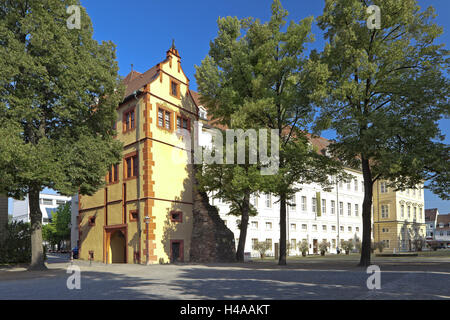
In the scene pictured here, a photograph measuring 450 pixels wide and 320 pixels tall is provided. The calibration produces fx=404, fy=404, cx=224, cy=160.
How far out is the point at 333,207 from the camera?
61438 mm

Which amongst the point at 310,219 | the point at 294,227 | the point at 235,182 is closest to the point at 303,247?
the point at 294,227

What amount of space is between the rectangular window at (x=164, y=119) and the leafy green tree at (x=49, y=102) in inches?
276

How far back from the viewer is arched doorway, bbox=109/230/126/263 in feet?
104

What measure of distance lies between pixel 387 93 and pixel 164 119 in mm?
15995

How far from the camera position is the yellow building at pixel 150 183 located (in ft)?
93.2

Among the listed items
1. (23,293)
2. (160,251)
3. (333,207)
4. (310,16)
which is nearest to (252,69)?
(310,16)

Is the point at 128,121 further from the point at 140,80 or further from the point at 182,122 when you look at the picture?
the point at 182,122

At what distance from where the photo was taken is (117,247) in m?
32.5

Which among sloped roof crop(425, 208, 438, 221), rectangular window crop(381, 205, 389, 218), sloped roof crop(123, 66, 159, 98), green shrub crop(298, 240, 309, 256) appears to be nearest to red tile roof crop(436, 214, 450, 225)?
sloped roof crop(425, 208, 438, 221)

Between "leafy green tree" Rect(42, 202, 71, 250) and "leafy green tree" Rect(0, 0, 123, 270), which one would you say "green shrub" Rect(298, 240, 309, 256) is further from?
"leafy green tree" Rect(42, 202, 71, 250)

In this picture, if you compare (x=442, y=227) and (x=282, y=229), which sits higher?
(x=282, y=229)

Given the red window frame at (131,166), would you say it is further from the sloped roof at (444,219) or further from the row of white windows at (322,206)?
the sloped roof at (444,219)

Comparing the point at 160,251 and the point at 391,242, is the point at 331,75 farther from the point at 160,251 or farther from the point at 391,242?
the point at 391,242
